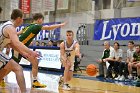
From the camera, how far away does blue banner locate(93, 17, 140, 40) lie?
17.6 metres

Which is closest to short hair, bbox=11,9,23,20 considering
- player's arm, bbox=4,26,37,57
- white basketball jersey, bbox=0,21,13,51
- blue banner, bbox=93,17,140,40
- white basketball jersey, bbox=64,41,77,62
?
white basketball jersey, bbox=0,21,13,51

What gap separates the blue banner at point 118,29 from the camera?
57.6 ft

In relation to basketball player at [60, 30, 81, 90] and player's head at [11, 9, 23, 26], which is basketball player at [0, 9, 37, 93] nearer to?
player's head at [11, 9, 23, 26]

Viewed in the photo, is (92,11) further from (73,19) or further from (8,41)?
(8,41)

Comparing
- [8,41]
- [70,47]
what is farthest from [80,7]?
[8,41]

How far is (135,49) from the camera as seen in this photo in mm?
13016

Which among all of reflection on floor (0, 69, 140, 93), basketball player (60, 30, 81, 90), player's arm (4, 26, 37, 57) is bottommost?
reflection on floor (0, 69, 140, 93)

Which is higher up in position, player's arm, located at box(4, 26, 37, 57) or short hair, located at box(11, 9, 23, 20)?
short hair, located at box(11, 9, 23, 20)

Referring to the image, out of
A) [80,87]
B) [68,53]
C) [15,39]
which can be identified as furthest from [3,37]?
[80,87]

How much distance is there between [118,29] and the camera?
18.5m

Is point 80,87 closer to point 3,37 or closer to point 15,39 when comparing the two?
point 3,37

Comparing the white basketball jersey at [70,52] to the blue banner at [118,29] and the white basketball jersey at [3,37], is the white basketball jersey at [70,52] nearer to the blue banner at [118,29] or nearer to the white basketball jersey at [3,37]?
the white basketball jersey at [3,37]

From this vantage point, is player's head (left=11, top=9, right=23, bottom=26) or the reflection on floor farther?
the reflection on floor

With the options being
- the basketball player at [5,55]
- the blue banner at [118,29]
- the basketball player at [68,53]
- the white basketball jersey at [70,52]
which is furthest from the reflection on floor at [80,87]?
the blue banner at [118,29]
